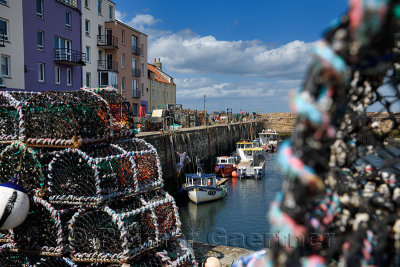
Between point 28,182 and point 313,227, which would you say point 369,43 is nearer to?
point 313,227

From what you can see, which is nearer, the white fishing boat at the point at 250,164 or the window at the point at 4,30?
the window at the point at 4,30

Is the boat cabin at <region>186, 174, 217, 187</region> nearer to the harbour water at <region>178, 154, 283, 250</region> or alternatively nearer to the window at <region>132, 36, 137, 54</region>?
the harbour water at <region>178, 154, 283, 250</region>

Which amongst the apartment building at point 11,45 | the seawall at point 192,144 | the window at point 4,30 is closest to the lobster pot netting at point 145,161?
the seawall at point 192,144

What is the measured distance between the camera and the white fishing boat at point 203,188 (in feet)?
60.7

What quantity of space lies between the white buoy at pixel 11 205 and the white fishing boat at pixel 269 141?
36.5 metres

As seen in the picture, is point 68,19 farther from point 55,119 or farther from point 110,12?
point 55,119

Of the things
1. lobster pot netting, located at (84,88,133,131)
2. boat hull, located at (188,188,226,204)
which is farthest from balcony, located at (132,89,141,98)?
lobster pot netting, located at (84,88,133,131)

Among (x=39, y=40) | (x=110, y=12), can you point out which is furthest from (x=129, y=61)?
(x=39, y=40)

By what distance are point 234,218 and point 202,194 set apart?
2831 millimetres

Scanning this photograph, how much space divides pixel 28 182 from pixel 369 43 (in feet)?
17.5

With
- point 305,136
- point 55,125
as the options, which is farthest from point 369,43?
point 55,125

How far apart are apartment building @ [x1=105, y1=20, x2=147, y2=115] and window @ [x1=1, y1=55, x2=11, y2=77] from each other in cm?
1115

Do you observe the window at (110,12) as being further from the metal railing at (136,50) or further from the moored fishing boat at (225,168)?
the moored fishing boat at (225,168)

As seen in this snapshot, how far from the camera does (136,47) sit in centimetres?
3481
